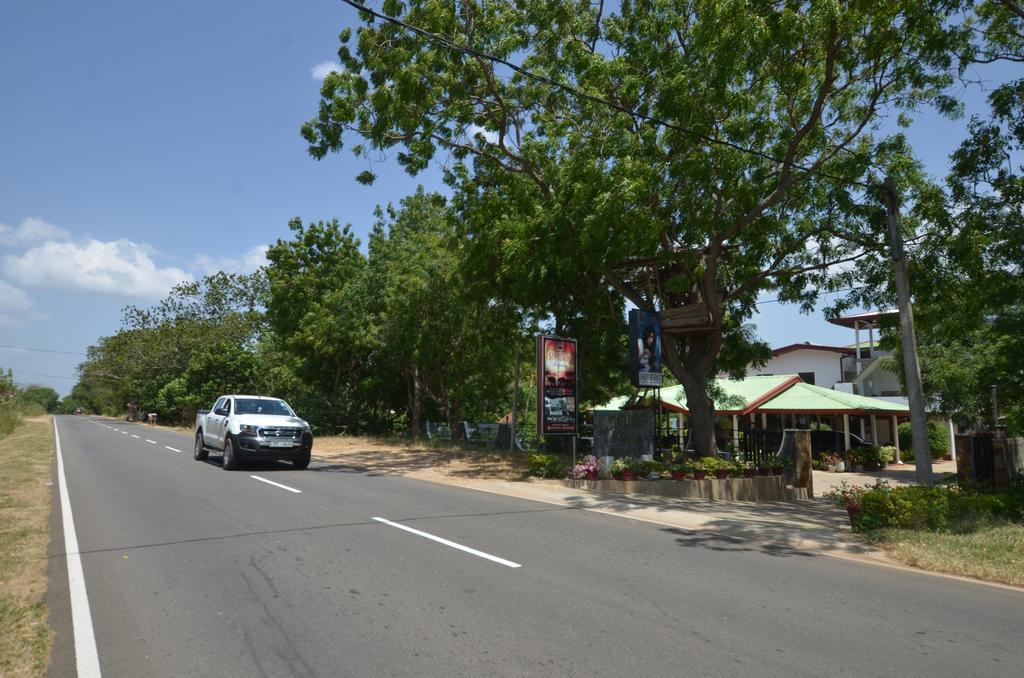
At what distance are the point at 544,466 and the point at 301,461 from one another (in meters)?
6.43

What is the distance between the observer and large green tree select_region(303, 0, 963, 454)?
13.4m

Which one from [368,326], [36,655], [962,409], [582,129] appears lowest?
[36,655]

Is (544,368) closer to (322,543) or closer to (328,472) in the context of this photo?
(328,472)

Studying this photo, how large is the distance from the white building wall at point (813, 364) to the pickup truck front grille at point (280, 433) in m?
31.9

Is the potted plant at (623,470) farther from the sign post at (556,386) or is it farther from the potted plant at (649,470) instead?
the sign post at (556,386)

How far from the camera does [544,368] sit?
17.0 metres

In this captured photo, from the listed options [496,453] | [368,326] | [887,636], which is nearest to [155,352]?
[368,326]

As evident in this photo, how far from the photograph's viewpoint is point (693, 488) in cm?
1580

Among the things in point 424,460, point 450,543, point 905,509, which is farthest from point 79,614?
point 424,460

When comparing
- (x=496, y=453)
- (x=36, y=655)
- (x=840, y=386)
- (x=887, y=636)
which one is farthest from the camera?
(x=840, y=386)

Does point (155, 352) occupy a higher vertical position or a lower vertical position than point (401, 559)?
higher

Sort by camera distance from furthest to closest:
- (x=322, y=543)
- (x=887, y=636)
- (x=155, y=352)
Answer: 1. (x=155, y=352)
2. (x=322, y=543)
3. (x=887, y=636)

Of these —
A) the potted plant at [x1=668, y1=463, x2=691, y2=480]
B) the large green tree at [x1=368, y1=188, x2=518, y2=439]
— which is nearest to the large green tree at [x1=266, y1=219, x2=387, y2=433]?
the large green tree at [x1=368, y1=188, x2=518, y2=439]

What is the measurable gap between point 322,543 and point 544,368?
31.4ft
